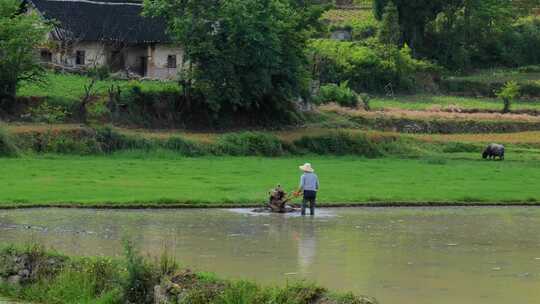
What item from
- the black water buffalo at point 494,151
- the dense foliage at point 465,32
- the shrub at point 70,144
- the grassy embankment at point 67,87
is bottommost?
the black water buffalo at point 494,151

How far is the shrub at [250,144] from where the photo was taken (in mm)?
47031

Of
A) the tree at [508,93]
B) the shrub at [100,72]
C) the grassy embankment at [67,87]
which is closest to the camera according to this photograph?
the grassy embankment at [67,87]

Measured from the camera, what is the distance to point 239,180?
37062 millimetres

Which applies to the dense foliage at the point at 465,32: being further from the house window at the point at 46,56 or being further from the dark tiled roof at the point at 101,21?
the house window at the point at 46,56

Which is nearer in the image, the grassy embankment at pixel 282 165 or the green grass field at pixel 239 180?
the green grass field at pixel 239 180

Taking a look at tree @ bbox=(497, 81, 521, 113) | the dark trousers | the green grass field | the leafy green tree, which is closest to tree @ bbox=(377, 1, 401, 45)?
the leafy green tree

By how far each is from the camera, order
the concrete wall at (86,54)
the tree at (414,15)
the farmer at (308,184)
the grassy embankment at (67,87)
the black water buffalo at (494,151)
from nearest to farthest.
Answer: the farmer at (308,184)
the black water buffalo at (494,151)
the grassy embankment at (67,87)
the concrete wall at (86,54)
the tree at (414,15)

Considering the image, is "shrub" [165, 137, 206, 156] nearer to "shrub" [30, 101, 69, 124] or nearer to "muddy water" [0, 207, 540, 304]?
"shrub" [30, 101, 69, 124]

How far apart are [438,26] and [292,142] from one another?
43599mm

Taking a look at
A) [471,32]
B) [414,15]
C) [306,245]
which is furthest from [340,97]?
[306,245]

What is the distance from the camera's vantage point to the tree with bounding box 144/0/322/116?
5119cm

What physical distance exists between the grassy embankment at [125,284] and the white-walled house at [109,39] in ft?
137

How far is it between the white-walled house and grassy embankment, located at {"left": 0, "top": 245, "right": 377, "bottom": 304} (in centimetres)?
4168

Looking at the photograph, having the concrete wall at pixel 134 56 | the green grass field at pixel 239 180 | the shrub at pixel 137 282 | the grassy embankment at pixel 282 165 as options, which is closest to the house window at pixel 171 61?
the concrete wall at pixel 134 56
